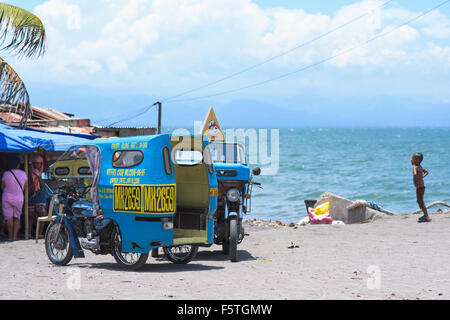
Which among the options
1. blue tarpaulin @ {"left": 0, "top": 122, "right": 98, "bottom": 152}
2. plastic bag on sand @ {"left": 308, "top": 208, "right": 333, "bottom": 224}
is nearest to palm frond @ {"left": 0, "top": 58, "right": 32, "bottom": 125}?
blue tarpaulin @ {"left": 0, "top": 122, "right": 98, "bottom": 152}

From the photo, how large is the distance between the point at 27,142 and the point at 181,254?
5.59 meters

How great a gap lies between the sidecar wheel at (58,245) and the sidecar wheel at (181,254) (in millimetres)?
1693

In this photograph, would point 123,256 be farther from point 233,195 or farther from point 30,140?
point 30,140

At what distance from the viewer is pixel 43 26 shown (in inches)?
683

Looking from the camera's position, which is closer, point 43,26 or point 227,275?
point 227,275

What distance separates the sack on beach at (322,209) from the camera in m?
19.3

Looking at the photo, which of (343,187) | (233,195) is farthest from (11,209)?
(343,187)

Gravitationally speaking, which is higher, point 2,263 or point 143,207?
point 143,207

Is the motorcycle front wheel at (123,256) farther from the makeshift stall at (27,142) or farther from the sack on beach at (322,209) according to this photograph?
the sack on beach at (322,209)

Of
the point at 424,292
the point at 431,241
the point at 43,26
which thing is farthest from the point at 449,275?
the point at 43,26

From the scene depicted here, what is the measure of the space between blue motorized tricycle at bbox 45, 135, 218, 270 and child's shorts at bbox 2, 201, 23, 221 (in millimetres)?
3828
